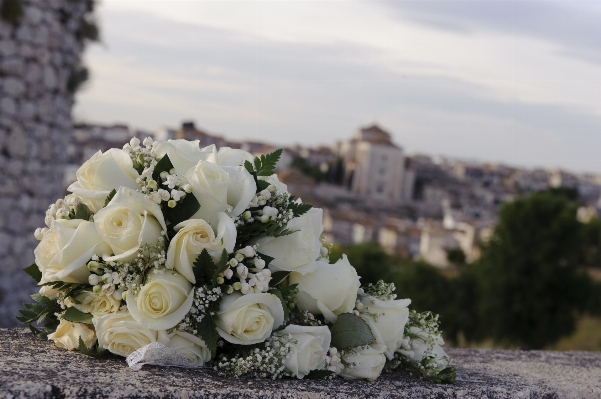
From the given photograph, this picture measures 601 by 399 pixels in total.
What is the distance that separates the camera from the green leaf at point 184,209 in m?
1.98

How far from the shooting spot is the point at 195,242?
1.92m

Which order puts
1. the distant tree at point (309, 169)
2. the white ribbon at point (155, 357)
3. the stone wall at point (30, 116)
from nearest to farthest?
the white ribbon at point (155, 357) → the stone wall at point (30, 116) → the distant tree at point (309, 169)

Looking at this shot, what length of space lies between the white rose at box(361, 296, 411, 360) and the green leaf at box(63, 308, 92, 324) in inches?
36.2

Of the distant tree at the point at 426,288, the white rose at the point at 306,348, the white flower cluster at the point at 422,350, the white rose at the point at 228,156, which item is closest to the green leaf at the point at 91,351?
the white rose at the point at 306,348

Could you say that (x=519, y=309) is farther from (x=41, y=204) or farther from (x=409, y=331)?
(x=409, y=331)

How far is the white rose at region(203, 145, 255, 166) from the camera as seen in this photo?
2.17 metres

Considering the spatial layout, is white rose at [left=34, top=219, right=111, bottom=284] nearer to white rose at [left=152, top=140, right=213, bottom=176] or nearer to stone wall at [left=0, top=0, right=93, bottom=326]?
white rose at [left=152, top=140, right=213, bottom=176]

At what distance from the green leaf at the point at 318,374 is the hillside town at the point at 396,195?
1935 inches

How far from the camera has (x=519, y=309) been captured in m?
24.5

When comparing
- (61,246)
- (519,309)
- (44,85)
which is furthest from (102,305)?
(519,309)

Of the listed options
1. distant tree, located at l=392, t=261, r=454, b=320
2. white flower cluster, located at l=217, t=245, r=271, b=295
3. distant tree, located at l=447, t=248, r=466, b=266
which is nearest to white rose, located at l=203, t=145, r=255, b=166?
white flower cluster, located at l=217, t=245, r=271, b=295

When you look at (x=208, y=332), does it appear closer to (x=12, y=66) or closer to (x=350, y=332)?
(x=350, y=332)

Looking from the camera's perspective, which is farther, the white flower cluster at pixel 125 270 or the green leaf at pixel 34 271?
the green leaf at pixel 34 271

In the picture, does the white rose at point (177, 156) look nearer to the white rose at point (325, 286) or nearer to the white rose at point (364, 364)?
the white rose at point (325, 286)
